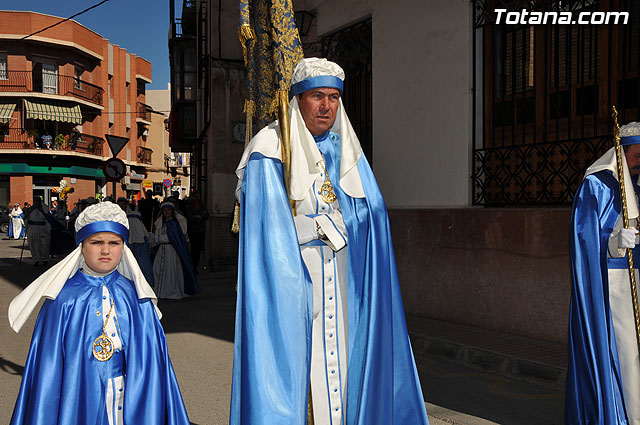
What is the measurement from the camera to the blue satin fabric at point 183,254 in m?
11.1

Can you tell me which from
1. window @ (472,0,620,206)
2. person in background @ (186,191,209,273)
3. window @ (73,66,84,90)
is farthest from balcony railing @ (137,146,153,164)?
window @ (472,0,620,206)

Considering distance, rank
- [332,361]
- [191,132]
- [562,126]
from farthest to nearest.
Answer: [191,132] → [562,126] → [332,361]

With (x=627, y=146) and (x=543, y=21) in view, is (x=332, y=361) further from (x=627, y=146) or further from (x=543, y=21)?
(x=543, y=21)

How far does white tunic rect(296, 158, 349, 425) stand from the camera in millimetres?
2812

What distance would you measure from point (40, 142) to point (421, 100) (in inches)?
1506

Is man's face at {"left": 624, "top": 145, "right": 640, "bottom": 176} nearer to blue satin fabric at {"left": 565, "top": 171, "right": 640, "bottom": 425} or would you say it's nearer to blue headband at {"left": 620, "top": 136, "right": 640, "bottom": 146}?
blue headband at {"left": 620, "top": 136, "right": 640, "bottom": 146}

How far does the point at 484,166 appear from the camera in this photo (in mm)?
7477

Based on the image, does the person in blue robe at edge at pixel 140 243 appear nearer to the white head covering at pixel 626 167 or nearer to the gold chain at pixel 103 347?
the gold chain at pixel 103 347

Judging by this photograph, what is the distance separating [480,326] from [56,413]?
212 inches

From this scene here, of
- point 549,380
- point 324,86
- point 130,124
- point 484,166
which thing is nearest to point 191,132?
point 484,166

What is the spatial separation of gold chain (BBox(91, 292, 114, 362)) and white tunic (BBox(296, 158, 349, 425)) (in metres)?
1.08

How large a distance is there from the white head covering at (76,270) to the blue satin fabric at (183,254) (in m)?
7.84

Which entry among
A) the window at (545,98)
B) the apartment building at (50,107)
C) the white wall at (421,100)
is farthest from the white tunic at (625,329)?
the apartment building at (50,107)

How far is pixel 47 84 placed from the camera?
134ft
